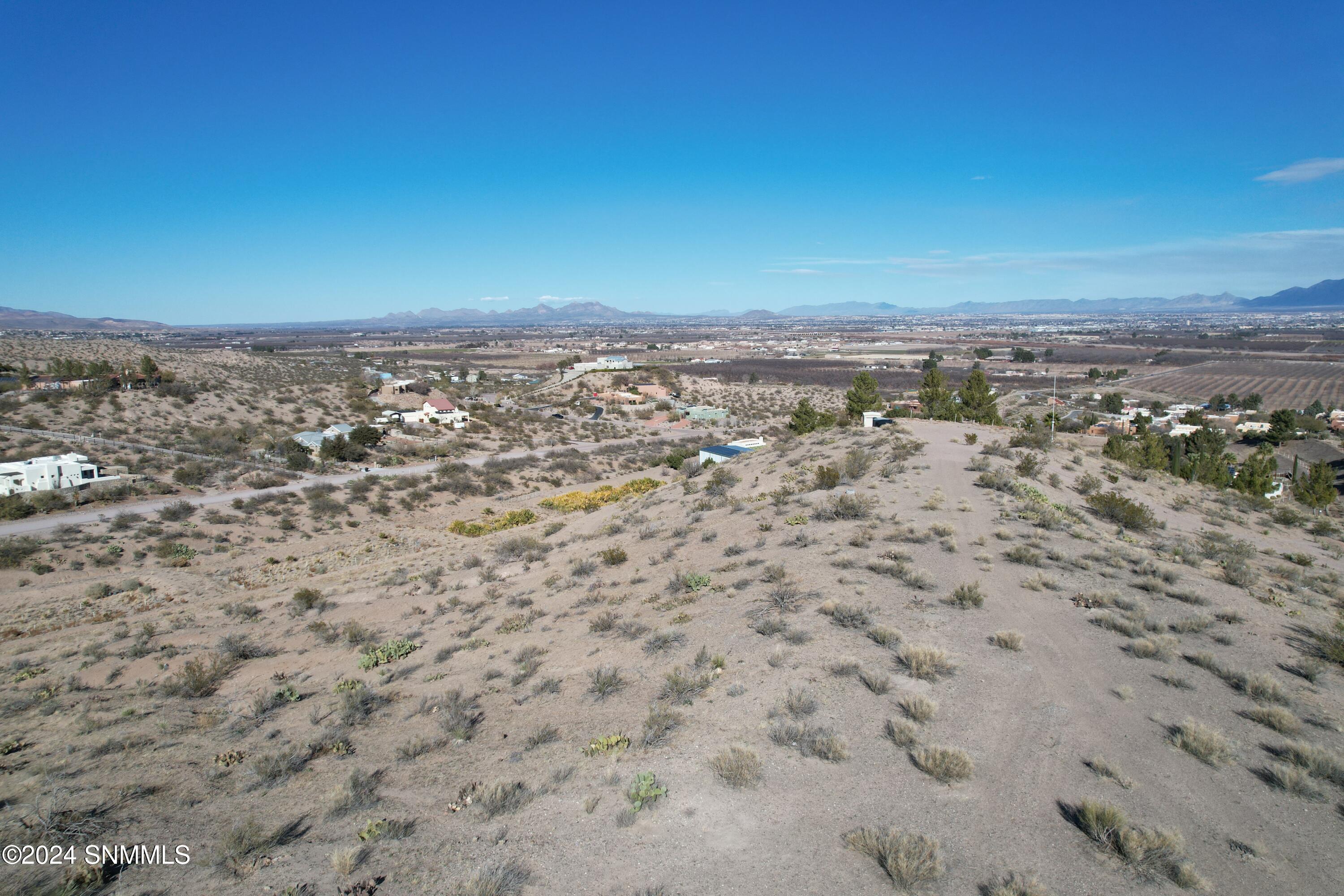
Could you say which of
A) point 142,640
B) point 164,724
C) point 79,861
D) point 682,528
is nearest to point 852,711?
point 79,861

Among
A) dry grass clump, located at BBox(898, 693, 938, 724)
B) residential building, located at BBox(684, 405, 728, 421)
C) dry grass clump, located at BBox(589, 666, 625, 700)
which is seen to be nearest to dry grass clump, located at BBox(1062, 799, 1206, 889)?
dry grass clump, located at BBox(898, 693, 938, 724)

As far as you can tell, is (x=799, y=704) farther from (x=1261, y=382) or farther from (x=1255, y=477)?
(x=1261, y=382)

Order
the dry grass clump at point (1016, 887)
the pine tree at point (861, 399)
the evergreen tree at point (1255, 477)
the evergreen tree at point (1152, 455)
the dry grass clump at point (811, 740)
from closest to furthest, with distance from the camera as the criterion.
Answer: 1. the dry grass clump at point (1016, 887)
2. the dry grass clump at point (811, 740)
3. the evergreen tree at point (1255, 477)
4. the evergreen tree at point (1152, 455)
5. the pine tree at point (861, 399)

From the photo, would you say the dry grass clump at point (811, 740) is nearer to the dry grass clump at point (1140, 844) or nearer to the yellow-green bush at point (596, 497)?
the dry grass clump at point (1140, 844)

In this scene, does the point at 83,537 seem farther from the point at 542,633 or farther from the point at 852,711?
the point at 852,711

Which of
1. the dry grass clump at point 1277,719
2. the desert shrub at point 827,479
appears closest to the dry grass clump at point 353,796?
the dry grass clump at point 1277,719

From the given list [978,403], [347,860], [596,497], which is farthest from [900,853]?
[978,403]

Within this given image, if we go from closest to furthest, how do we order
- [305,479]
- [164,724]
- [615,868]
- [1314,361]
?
[615,868]
[164,724]
[305,479]
[1314,361]
